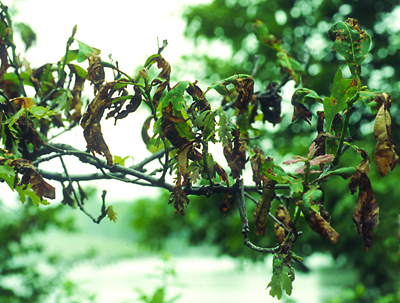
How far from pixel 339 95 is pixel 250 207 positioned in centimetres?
389

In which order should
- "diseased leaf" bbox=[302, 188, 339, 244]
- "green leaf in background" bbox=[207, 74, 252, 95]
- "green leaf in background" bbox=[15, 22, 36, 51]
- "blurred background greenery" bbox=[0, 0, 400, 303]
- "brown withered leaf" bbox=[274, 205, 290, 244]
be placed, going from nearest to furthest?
"diseased leaf" bbox=[302, 188, 339, 244], "green leaf in background" bbox=[207, 74, 252, 95], "brown withered leaf" bbox=[274, 205, 290, 244], "green leaf in background" bbox=[15, 22, 36, 51], "blurred background greenery" bbox=[0, 0, 400, 303]

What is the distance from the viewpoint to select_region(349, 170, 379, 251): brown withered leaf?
444mm

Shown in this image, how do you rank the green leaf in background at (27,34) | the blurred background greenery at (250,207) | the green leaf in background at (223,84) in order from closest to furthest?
the green leaf in background at (223,84) → the green leaf in background at (27,34) → the blurred background greenery at (250,207)

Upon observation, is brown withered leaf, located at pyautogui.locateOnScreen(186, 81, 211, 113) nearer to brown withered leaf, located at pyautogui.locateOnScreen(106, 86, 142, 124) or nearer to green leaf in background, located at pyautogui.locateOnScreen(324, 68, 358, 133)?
brown withered leaf, located at pyautogui.locateOnScreen(106, 86, 142, 124)

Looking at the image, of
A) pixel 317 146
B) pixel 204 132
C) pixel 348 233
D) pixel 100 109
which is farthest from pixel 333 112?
pixel 348 233

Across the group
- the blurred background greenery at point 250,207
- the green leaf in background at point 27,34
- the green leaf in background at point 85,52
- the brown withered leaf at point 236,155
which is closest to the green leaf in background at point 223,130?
the brown withered leaf at point 236,155

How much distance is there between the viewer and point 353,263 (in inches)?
174

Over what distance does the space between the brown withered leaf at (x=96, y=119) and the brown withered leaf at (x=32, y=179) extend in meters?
0.14

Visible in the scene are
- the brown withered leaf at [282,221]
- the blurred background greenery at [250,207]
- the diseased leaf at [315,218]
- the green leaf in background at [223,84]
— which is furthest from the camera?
the blurred background greenery at [250,207]

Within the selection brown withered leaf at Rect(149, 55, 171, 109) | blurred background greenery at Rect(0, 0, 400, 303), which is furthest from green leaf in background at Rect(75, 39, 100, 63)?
A: blurred background greenery at Rect(0, 0, 400, 303)

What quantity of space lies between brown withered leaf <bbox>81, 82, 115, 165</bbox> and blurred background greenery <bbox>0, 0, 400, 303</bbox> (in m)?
2.81

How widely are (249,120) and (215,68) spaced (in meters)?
4.74

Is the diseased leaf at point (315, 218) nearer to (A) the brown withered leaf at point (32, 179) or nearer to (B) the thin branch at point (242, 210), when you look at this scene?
(B) the thin branch at point (242, 210)

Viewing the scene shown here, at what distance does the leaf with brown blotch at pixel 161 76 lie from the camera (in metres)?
0.51
